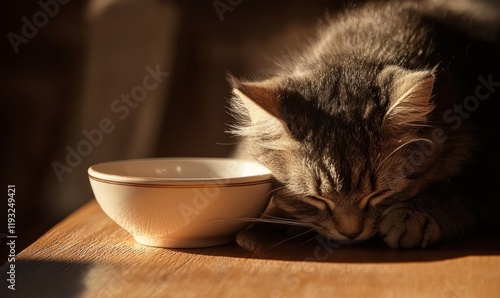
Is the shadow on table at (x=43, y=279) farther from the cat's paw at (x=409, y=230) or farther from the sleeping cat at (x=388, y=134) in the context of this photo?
the cat's paw at (x=409, y=230)

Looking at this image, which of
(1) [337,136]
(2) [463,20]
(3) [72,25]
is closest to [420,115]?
(1) [337,136]

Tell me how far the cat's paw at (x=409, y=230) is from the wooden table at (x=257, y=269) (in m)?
0.02

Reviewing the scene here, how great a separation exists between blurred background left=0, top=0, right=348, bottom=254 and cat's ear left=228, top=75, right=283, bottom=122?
0.71m

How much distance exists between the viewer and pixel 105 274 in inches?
48.7

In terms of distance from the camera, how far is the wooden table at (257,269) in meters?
1.12

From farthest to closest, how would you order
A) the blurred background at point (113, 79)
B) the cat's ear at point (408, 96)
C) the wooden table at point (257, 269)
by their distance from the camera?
the blurred background at point (113, 79) → the cat's ear at point (408, 96) → the wooden table at point (257, 269)

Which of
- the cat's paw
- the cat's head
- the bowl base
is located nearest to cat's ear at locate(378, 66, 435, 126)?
the cat's head

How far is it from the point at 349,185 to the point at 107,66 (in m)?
1.23

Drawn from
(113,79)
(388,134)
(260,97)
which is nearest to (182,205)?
(260,97)

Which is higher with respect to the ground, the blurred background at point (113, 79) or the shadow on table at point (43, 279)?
the blurred background at point (113, 79)

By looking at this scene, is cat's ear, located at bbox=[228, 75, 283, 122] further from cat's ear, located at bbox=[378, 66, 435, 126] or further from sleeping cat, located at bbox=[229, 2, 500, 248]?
cat's ear, located at bbox=[378, 66, 435, 126]

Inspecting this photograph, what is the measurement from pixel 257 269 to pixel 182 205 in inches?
8.1

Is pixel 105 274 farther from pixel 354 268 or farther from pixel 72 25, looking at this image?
pixel 72 25

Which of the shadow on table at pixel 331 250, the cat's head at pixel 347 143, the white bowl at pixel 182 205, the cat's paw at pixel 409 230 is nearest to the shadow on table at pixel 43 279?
the white bowl at pixel 182 205
